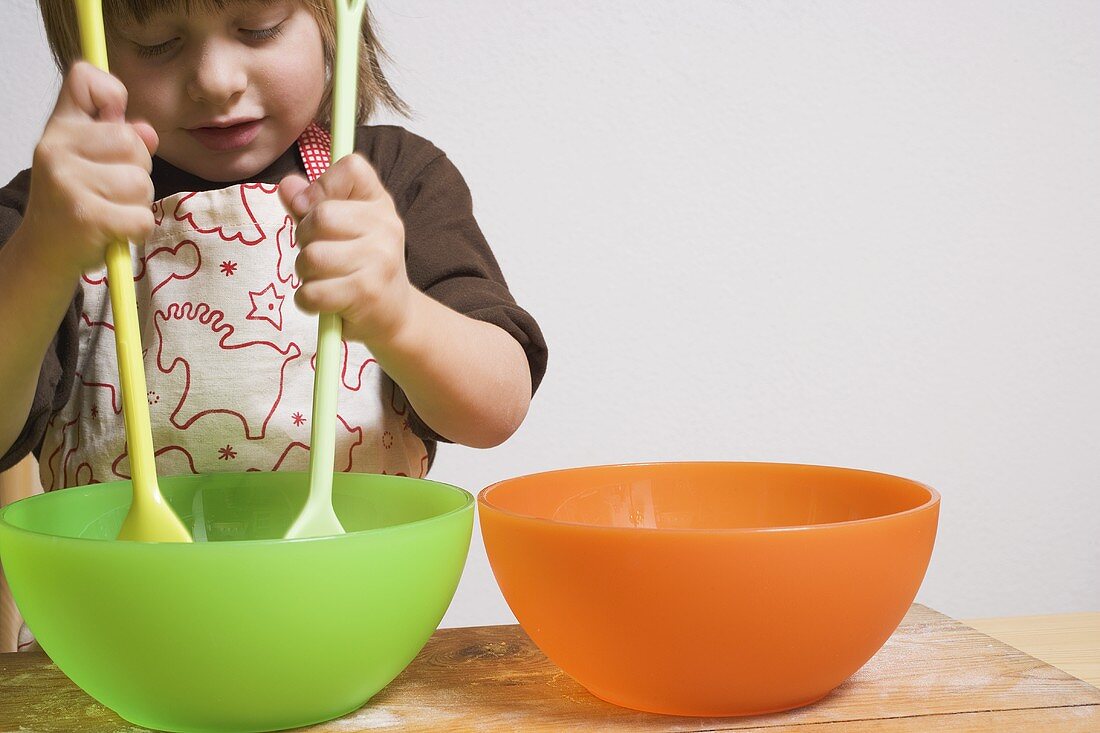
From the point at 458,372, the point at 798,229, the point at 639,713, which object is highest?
the point at 798,229

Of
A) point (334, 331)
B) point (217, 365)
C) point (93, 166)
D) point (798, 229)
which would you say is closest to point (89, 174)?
point (93, 166)

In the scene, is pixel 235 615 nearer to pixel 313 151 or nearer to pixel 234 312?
pixel 234 312

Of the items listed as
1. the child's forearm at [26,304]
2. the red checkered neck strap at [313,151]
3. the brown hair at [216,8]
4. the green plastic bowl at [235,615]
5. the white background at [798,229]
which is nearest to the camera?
the green plastic bowl at [235,615]

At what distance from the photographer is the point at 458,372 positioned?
1.67ft

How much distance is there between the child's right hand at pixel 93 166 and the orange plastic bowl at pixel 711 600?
182 mm

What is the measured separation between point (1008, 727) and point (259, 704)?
25 cm

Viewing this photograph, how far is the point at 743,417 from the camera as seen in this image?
129 centimetres

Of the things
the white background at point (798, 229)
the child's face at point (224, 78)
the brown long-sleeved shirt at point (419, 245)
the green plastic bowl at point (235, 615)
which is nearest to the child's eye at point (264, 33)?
the child's face at point (224, 78)

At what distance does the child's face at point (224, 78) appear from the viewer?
0.56 metres

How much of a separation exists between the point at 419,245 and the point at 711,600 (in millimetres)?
359

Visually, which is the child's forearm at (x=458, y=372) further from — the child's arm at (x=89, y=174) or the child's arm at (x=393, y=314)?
the child's arm at (x=89, y=174)

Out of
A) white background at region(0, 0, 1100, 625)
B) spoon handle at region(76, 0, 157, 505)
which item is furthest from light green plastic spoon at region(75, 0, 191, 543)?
white background at region(0, 0, 1100, 625)

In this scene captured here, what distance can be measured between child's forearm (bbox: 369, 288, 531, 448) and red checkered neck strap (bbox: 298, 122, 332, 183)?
20 centimetres

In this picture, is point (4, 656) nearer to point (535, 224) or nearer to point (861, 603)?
point (861, 603)
